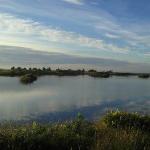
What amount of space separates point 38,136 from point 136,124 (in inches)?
207

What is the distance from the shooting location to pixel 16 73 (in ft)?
238

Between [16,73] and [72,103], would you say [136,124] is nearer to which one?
[72,103]

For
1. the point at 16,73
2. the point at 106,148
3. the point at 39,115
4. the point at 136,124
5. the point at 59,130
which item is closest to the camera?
the point at 106,148

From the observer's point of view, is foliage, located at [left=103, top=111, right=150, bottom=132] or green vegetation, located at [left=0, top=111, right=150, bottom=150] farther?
foliage, located at [left=103, top=111, right=150, bottom=132]

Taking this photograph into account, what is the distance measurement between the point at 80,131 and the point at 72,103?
19501 mm

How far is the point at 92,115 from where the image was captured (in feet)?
89.5

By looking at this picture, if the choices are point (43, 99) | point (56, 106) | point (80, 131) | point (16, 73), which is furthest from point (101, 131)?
point (16, 73)

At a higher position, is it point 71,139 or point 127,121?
point 127,121

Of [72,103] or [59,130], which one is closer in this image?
[59,130]

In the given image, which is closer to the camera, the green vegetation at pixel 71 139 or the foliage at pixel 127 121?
the green vegetation at pixel 71 139

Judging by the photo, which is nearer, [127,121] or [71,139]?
[71,139]

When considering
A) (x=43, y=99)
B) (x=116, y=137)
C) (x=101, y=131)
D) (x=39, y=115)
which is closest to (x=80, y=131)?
(x=101, y=131)

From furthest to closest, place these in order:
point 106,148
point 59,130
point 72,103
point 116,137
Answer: point 72,103, point 59,130, point 116,137, point 106,148

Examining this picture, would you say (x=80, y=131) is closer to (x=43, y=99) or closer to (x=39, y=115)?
(x=39, y=115)
